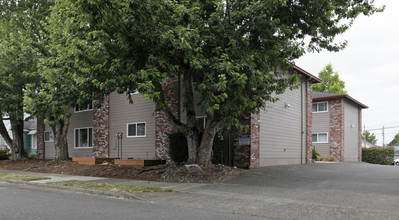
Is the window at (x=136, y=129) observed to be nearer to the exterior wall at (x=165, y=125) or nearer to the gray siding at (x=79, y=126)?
the exterior wall at (x=165, y=125)

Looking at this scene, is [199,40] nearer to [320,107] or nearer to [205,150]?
[205,150]

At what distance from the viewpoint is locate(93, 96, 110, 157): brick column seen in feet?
72.9

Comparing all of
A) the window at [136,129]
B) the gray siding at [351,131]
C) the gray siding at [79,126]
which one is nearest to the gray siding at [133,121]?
the window at [136,129]

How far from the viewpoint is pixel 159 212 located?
288 inches

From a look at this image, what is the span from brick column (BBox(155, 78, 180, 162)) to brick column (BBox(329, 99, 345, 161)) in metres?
15.4

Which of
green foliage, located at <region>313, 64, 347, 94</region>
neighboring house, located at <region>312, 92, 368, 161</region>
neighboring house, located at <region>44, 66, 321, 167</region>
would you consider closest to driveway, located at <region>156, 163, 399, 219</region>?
neighboring house, located at <region>44, 66, 321, 167</region>

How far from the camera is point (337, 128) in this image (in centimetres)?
Result: 2759

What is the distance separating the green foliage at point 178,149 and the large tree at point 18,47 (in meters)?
8.13

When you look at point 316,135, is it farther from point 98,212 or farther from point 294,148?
point 98,212

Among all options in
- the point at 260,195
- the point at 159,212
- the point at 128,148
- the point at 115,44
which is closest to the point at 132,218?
the point at 159,212

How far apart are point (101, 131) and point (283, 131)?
38.8 ft

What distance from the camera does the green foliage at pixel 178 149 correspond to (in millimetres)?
16547

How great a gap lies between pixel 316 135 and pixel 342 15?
58.7 feet

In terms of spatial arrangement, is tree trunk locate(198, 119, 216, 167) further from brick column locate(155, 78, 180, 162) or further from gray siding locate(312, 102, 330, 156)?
gray siding locate(312, 102, 330, 156)
